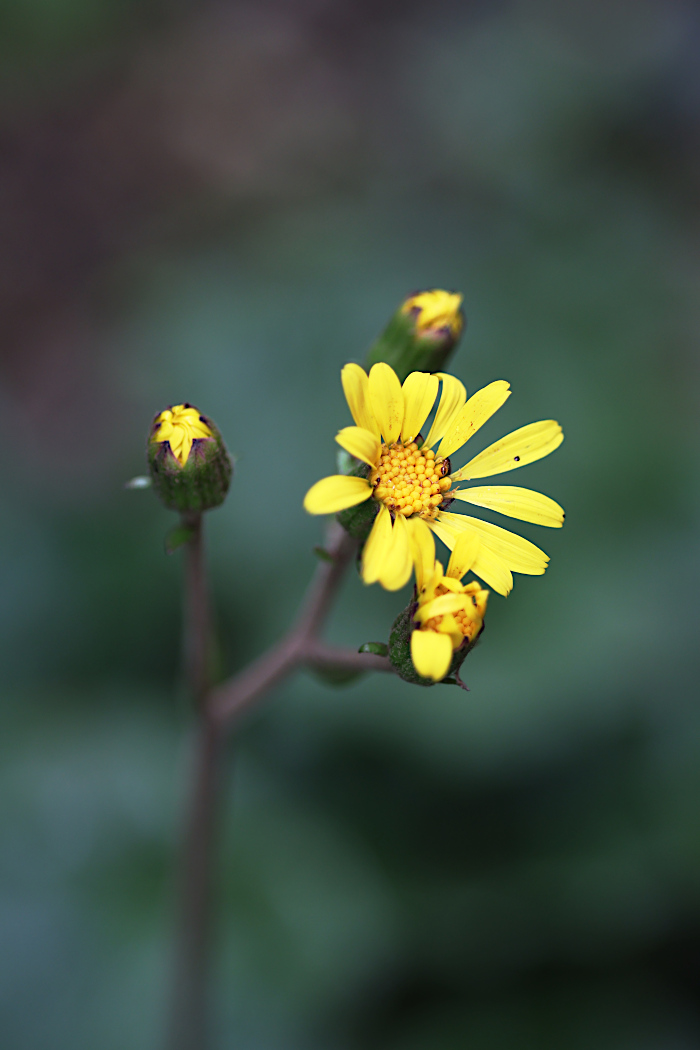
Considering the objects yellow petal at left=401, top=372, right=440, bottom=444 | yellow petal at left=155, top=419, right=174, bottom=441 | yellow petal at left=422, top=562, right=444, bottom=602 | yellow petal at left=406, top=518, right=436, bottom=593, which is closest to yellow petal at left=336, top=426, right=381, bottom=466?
yellow petal at left=401, top=372, right=440, bottom=444

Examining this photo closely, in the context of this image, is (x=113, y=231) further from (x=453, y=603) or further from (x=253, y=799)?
(x=453, y=603)

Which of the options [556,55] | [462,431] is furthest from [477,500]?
[556,55]

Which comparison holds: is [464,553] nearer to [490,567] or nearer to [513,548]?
[490,567]

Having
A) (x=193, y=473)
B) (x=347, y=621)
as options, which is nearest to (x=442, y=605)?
(x=193, y=473)

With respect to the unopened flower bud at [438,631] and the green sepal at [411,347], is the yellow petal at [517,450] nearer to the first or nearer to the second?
the green sepal at [411,347]

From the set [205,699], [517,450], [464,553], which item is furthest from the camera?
[205,699]

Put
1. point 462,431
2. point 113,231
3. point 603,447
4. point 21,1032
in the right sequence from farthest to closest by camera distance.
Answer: point 113,231, point 603,447, point 21,1032, point 462,431
